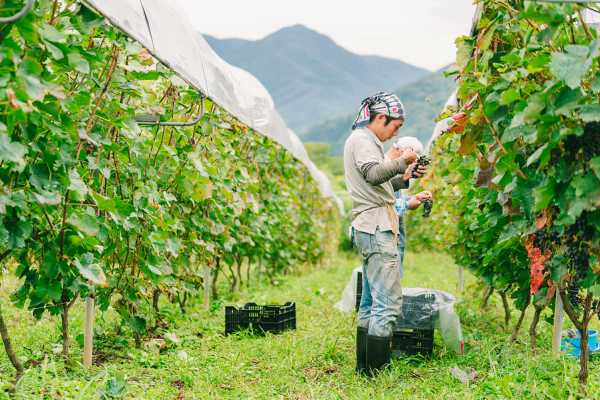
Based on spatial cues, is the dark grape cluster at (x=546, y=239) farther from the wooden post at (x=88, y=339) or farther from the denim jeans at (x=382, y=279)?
the wooden post at (x=88, y=339)

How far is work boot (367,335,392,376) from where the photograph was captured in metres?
3.75

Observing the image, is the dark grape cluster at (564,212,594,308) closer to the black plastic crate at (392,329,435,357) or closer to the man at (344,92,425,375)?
the man at (344,92,425,375)

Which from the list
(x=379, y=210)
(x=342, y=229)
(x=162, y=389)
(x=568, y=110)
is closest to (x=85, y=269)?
(x=162, y=389)

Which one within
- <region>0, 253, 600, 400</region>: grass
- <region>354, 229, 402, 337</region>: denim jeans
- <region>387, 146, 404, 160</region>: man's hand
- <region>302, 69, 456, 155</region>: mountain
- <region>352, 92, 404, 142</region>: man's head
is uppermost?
<region>302, 69, 456, 155</region>: mountain

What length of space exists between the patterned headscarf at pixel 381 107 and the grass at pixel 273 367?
1.46 meters

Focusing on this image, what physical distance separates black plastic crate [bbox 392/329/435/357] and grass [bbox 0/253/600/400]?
8 cm

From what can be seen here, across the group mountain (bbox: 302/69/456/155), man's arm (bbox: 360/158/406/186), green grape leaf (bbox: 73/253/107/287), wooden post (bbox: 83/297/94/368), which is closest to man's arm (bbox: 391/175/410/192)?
man's arm (bbox: 360/158/406/186)

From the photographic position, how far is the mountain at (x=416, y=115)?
80019 mm

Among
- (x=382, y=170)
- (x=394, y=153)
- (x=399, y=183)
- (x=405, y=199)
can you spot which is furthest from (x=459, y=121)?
(x=405, y=199)

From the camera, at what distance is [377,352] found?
3.77 metres

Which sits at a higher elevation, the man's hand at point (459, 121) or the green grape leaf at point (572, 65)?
the green grape leaf at point (572, 65)

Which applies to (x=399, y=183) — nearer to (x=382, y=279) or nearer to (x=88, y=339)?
(x=382, y=279)

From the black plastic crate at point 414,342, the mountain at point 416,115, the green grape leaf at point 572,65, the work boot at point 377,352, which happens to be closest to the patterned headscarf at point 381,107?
the work boot at point 377,352

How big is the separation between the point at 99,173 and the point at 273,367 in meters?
1.60
